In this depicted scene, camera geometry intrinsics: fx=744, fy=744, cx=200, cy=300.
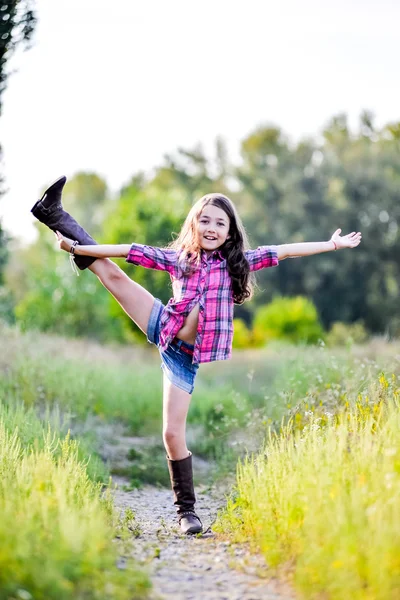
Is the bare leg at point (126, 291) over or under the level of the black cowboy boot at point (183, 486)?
over

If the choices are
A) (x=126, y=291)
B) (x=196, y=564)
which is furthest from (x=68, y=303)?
(x=196, y=564)

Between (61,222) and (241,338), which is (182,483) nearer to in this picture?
(61,222)

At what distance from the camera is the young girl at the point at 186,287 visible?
419 centimetres

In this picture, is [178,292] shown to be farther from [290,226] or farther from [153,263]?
[290,226]

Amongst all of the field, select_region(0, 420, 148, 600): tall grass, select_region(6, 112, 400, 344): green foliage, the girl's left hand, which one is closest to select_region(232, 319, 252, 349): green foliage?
select_region(6, 112, 400, 344): green foliage

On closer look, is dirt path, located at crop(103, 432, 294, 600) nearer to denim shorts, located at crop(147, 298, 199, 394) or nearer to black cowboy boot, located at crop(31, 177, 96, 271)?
denim shorts, located at crop(147, 298, 199, 394)

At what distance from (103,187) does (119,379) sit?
1235 inches

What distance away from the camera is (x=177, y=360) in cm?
429

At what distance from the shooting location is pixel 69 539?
2.61m

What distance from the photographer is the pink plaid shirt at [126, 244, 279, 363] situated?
4.18 m

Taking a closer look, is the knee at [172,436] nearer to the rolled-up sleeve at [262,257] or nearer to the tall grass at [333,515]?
the tall grass at [333,515]

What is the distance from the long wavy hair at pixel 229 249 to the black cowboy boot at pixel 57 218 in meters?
0.57

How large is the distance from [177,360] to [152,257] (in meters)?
0.61

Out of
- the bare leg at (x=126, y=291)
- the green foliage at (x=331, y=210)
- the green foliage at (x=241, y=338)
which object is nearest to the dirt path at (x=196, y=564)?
the bare leg at (x=126, y=291)
